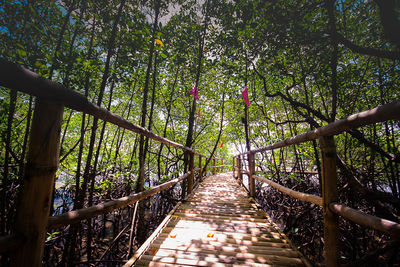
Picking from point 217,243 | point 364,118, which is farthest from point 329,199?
point 217,243

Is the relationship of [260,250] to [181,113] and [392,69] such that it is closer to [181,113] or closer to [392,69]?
[392,69]

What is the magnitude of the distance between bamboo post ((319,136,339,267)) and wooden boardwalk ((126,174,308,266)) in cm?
45

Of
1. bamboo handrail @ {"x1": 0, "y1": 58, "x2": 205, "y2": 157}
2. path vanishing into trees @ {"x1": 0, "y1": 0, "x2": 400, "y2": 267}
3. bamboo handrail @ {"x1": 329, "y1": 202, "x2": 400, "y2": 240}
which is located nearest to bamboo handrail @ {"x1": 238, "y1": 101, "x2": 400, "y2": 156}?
path vanishing into trees @ {"x1": 0, "y1": 0, "x2": 400, "y2": 267}

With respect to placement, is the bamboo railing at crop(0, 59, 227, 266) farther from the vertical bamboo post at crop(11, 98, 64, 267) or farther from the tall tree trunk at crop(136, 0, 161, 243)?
the tall tree trunk at crop(136, 0, 161, 243)

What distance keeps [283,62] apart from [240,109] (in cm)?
356

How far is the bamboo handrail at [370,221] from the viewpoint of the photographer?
68 centimetres

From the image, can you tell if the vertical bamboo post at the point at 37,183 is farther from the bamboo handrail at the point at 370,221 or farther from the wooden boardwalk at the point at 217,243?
the bamboo handrail at the point at 370,221

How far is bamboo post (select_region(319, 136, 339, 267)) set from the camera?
1.05 metres

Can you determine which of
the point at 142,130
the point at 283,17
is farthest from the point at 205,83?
the point at 142,130

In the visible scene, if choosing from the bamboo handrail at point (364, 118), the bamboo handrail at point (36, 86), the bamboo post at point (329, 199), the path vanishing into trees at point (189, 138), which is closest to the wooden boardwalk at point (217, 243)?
the path vanishing into trees at point (189, 138)

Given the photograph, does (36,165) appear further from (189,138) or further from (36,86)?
(189,138)

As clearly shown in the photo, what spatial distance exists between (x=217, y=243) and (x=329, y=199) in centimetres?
120

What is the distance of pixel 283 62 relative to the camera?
12.4ft

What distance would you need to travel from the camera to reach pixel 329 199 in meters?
1.08
